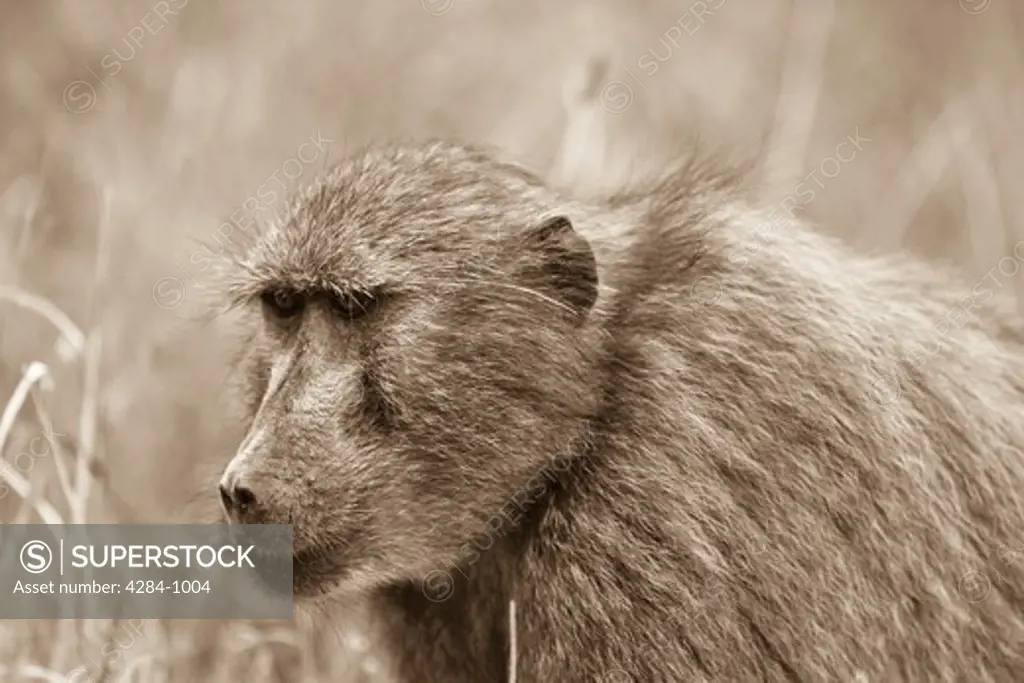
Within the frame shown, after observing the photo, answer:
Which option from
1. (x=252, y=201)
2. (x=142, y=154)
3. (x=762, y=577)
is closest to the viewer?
(x=762, y=577)

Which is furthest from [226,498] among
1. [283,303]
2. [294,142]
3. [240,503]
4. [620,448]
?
[294,142]

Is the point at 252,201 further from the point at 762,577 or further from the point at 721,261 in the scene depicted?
the point at 762,577

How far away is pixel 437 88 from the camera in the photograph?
358 inches

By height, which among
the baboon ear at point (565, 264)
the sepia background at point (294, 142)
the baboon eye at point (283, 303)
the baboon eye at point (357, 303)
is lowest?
the sepia background at point (294, 142)

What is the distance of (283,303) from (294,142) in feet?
14.4

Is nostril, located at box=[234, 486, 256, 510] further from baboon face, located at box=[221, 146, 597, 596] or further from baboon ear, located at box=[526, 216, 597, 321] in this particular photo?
baboon ear, located at box=[526, 216, 597, 321]

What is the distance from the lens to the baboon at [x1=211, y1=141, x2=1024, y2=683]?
11.3 feet

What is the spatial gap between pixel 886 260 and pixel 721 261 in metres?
0.80

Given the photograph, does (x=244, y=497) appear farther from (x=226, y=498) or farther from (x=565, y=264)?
(x=565, y=264)

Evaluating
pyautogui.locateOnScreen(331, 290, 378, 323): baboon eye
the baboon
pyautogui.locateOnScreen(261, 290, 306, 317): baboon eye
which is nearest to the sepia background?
pyautogui.locateOnScreen(261, 290, 306, 317): baboon eye

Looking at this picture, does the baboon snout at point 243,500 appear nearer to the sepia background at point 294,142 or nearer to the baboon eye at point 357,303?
the baboon eye at point 357,303

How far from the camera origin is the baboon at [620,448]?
3.45 m

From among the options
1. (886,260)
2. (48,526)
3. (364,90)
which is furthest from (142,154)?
(886,260)

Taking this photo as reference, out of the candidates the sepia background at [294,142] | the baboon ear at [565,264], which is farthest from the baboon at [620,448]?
the sepia background at [294,142]
